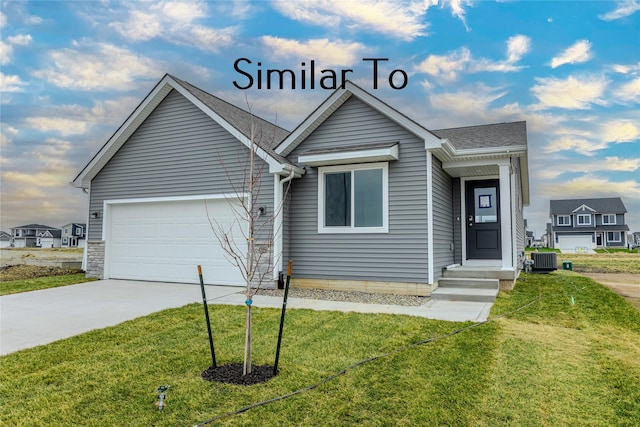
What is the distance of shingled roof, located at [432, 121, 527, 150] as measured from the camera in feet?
29.8

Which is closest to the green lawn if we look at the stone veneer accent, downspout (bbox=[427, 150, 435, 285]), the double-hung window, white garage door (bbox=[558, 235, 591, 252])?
downspout (bbox=[427, 150, 435, 285])

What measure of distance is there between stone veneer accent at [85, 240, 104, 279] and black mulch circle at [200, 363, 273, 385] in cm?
894

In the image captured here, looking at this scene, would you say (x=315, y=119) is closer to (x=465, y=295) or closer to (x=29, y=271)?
(x=465, y=295)

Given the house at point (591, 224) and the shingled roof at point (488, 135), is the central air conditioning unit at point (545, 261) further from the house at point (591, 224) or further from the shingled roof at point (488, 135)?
the house at point (591, 224)

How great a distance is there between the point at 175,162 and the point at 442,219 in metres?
7.09

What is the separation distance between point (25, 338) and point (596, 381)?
21.7ft

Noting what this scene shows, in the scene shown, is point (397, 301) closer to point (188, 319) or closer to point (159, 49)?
point (188, 319)

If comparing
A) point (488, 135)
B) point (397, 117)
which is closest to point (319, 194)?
point (397, 117)

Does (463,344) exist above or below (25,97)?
below

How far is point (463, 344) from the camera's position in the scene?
466 cm

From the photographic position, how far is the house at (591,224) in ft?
146

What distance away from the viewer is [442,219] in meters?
9.29

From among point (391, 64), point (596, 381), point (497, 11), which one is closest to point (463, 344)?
point (596, 381)

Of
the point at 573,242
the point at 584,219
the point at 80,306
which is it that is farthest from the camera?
the point at 584,219
